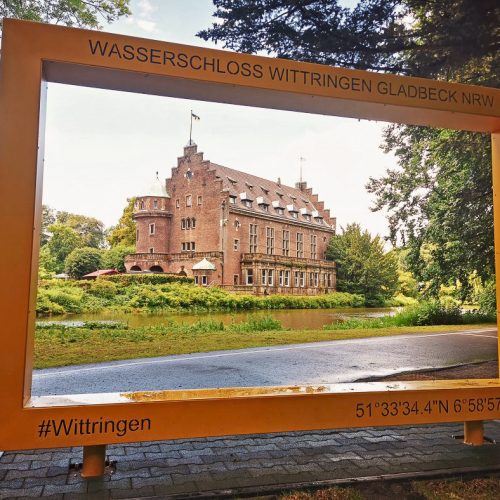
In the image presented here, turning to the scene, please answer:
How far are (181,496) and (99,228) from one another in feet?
20.5

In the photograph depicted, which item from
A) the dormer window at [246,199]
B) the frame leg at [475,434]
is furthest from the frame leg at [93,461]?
the dormer window at [246,199]

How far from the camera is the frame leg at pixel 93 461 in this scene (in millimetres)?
3486

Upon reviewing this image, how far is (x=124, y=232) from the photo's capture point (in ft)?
28.5

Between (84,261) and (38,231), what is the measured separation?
5.28 metres

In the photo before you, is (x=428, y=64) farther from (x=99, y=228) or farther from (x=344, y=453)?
(x=344, y=453)

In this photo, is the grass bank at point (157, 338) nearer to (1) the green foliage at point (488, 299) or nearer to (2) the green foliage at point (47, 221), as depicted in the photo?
(2) the green foliage at point (47, 221)

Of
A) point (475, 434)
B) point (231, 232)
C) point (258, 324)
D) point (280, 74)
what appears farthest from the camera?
point (258, 324)

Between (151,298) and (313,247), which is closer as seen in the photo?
(151,298)

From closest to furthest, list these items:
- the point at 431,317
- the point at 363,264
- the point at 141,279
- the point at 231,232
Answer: the point at 141,279 < the point at 231,232 < the point at 363,264 < the point at 431,317

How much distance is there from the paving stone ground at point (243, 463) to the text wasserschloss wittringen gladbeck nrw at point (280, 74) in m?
2.85

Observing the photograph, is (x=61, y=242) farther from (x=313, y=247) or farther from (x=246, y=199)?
(x=313, y=247)

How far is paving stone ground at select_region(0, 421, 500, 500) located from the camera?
3.31m

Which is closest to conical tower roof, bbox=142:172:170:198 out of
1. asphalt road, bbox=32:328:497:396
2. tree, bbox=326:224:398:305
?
asphalt road, bbox=32:328:497:396

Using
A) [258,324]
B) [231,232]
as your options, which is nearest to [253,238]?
[231,232]
